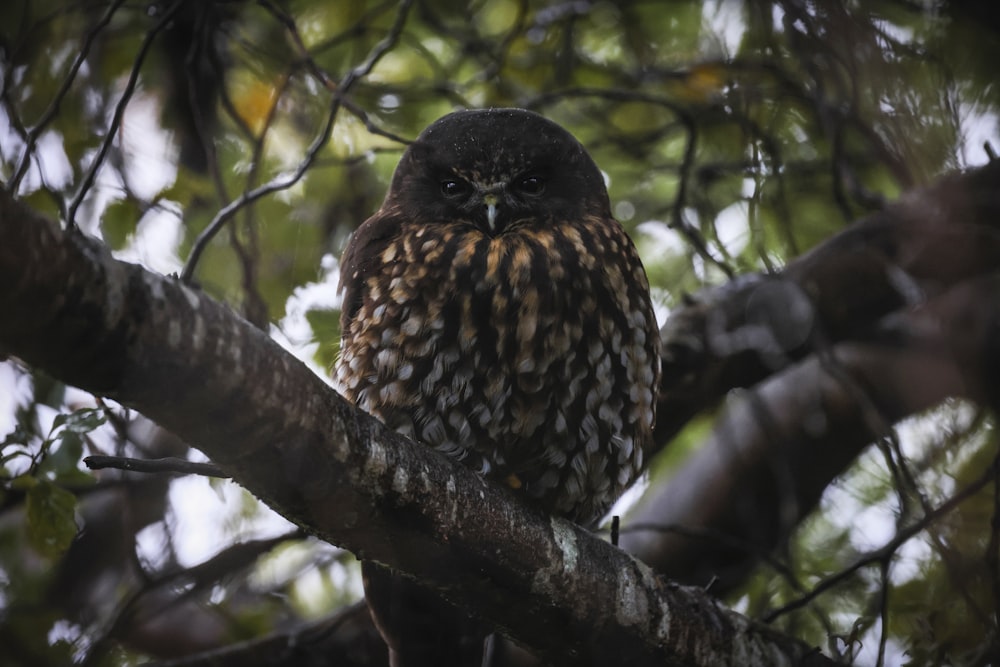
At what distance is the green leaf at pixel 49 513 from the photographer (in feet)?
7.31

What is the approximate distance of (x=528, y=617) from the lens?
7.36ft

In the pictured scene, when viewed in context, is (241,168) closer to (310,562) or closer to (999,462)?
(310,562)

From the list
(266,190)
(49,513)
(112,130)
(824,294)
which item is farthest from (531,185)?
(49,513)

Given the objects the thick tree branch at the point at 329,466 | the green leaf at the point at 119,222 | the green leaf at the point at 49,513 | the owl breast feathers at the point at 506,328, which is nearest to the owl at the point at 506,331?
the owl breast feathers at the point at 506,328

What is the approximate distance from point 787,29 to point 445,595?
2087 mm

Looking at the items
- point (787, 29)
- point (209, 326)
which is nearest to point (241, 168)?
point (787, 29)

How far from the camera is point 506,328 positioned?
2609 millimetres

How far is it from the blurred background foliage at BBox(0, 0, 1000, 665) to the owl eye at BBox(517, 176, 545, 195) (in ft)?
1.84

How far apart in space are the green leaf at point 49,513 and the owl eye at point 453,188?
1440 mm

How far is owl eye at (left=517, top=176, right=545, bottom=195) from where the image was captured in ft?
10.1

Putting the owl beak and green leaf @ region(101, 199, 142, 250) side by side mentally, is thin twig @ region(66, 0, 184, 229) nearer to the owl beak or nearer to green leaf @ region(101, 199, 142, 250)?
green leaf @ region(101, 199, 142, 250)

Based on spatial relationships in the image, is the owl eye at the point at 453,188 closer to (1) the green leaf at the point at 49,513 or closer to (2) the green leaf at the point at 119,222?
(2) the green leaf at the point at 119,222

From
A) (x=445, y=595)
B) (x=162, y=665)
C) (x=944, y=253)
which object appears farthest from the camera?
(x=944, y=253)

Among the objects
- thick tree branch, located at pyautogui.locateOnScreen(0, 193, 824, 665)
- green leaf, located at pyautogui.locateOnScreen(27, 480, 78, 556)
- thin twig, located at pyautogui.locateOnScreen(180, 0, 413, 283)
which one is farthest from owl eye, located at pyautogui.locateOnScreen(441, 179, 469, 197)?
green leaf, located at pyautogui.locateOnScreen(27, 480, 78, 556)
